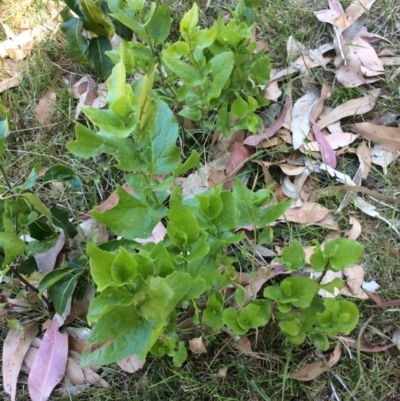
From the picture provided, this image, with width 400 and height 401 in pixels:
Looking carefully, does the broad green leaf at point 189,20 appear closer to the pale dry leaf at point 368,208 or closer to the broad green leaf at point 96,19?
the broad green leaf at point 96,19

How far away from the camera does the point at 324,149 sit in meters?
1.69

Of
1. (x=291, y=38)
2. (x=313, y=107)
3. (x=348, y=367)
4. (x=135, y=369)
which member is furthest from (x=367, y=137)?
(x=135, y=369)

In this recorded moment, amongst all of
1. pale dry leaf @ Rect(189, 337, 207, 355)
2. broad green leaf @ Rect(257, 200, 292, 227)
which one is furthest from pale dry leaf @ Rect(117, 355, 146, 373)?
broad green leaf @ Rect(257, 200, 292, 227)

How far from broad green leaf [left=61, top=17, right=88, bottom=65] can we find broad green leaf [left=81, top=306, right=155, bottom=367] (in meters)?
1.19

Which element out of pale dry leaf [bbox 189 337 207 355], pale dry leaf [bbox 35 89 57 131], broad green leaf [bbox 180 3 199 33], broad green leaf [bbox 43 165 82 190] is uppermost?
broad green leaf [bbox 180 3 199 33]

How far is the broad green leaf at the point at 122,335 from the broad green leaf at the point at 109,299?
18 millimetres

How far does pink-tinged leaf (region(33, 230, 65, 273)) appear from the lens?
1587mm

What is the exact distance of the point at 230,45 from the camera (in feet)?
5.10

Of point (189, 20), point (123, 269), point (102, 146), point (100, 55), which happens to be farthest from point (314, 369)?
point (100, 55)

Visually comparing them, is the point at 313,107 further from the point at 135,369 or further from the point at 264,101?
the point at 135,369

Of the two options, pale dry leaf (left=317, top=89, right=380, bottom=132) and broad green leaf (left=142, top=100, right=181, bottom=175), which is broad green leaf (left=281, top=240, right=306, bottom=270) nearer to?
broad green leaf (left=142, top=100, right=181, bottom=175)

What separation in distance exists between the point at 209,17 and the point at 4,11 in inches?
34.4

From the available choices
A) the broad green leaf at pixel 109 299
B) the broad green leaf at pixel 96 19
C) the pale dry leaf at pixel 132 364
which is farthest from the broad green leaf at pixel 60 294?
the broad green leaf at pixel 96 19

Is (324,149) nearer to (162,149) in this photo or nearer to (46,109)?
(162,149)
